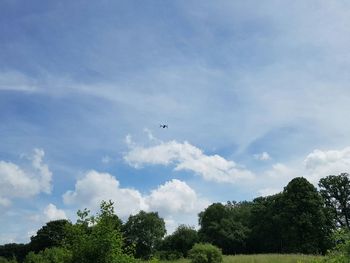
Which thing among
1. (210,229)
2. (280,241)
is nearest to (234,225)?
(210,229)

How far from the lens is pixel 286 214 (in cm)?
7669

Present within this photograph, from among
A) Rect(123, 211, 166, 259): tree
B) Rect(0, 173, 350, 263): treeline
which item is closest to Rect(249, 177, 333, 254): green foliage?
Rect(0, 173, 350, 263): treeline

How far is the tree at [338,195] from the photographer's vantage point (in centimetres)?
9356

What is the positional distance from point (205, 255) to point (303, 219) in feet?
110

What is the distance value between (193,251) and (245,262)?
19.8 feet

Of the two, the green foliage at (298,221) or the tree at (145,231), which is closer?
the green foliage at (298,221)

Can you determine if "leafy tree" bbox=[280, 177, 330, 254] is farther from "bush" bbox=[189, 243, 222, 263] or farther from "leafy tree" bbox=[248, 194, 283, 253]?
"bush" bbox=[189, 243, 222, 263]

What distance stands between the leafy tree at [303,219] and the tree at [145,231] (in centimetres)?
2643

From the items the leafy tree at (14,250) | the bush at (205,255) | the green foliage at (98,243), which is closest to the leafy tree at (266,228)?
the bush at (205,255)

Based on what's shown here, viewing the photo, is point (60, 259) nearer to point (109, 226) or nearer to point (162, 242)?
point (109, 226)

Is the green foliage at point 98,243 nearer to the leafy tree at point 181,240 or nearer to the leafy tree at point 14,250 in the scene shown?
the leafy tree at point 181,240

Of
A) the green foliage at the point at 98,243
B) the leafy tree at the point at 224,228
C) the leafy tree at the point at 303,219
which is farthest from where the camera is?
the leafy tree at the point at 224,228

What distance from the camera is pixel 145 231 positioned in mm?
94125

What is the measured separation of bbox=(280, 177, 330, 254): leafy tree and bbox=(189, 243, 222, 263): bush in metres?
31.7
